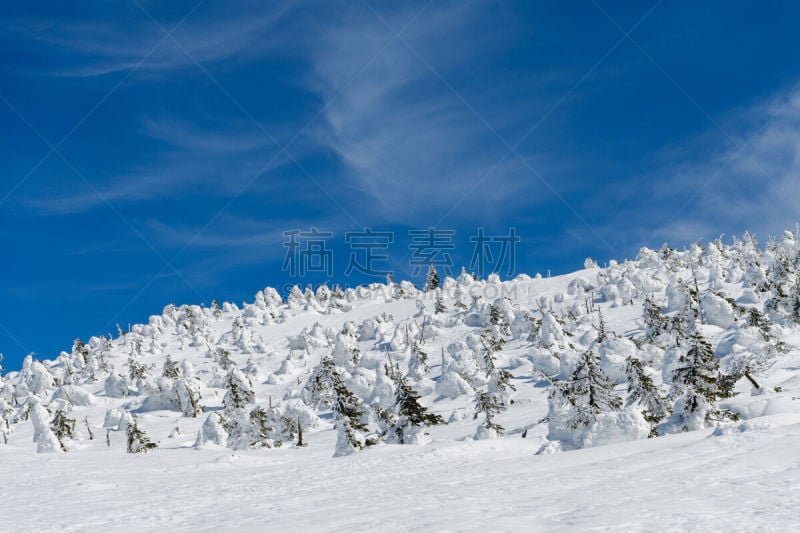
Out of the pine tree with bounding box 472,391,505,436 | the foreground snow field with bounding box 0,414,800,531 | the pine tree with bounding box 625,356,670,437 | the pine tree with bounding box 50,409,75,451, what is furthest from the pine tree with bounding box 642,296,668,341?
the pine tree with bounding box 50,409,75,451

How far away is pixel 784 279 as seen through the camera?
7344cm

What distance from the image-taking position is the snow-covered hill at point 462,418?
47.9ft

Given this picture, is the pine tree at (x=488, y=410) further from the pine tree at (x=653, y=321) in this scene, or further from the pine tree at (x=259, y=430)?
the pine tree at (x=653, y=321)

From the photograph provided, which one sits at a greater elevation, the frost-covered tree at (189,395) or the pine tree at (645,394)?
the frost-covered tree at (189,395)

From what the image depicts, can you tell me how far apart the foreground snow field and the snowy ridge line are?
167 inches

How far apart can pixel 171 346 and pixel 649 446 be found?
125m

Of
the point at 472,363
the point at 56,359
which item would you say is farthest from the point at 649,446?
the point at 56,359

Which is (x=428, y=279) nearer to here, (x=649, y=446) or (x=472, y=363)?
(x=472, y=363)

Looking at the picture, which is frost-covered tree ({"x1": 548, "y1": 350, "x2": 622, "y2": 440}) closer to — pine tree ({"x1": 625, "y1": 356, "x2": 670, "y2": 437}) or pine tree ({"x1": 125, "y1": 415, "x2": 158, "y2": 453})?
pine tree ({"x1": 625, "y1": 356, "x2": 670, "y2": 437})

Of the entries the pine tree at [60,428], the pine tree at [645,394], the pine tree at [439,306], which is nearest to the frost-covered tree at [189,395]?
the pine tree at [60,428]

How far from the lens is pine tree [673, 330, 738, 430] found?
98.7 ft

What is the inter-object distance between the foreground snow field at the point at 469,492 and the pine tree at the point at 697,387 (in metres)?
7.75

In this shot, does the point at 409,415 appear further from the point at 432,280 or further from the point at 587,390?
the point at 432,280

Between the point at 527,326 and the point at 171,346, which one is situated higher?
the point at 171,346
